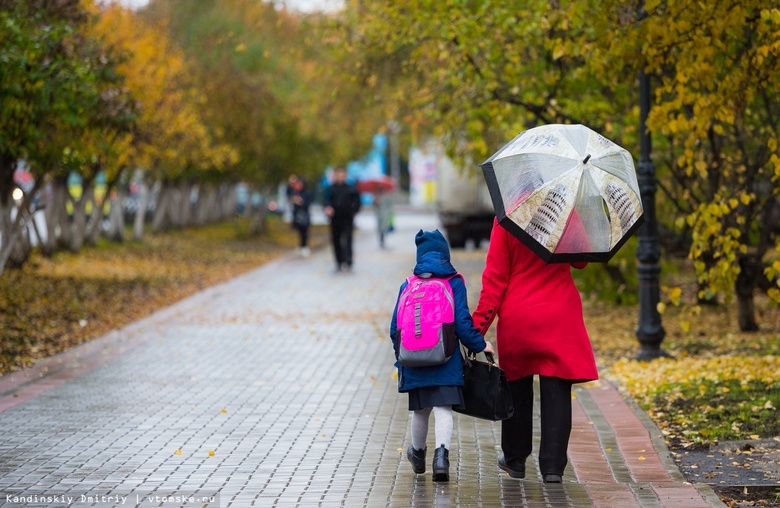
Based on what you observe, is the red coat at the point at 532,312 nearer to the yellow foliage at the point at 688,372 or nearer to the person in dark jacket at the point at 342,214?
the yellow foliage at the point at 688,372

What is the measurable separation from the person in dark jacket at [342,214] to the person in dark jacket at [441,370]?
16.9m

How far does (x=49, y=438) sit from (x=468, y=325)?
3074mm

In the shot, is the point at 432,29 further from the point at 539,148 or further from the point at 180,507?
the point at 180,507

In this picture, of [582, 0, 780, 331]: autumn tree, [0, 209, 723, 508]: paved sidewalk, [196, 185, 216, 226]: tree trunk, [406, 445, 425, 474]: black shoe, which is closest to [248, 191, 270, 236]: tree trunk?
[196, 185, 216, 226]: tree trunk

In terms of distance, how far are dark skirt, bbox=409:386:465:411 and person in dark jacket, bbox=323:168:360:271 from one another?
17.0m

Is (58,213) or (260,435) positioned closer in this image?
(260,435)

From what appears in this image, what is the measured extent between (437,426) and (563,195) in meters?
1.42

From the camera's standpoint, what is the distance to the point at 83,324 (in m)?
14.5

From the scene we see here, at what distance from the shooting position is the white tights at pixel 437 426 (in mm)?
6723

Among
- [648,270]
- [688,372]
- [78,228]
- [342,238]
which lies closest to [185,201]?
[78,228]

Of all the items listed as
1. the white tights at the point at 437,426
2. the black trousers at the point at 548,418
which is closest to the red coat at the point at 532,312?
the black trousers at the point at 548,418

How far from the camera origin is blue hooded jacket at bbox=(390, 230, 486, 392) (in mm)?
6586

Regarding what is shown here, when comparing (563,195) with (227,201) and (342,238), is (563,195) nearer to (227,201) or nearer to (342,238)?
(342,238)

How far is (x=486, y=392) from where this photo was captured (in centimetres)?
662
